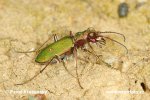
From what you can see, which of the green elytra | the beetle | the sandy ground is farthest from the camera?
the beetle

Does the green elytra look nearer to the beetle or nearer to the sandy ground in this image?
the sandy ground

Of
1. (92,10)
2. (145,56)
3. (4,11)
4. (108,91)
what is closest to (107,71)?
(108,91)

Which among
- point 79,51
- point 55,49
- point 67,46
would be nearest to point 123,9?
point 79,51

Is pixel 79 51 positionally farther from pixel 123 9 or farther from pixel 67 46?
pixel 123 9

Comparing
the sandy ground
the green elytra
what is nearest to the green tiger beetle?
the green elytra

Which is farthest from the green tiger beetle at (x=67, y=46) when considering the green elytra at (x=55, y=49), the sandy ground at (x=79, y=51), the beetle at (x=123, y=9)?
the beetle at (x=123, y=9)

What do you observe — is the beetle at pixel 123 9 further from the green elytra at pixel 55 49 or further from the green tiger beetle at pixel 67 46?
the green elytra at pixel 55 49
